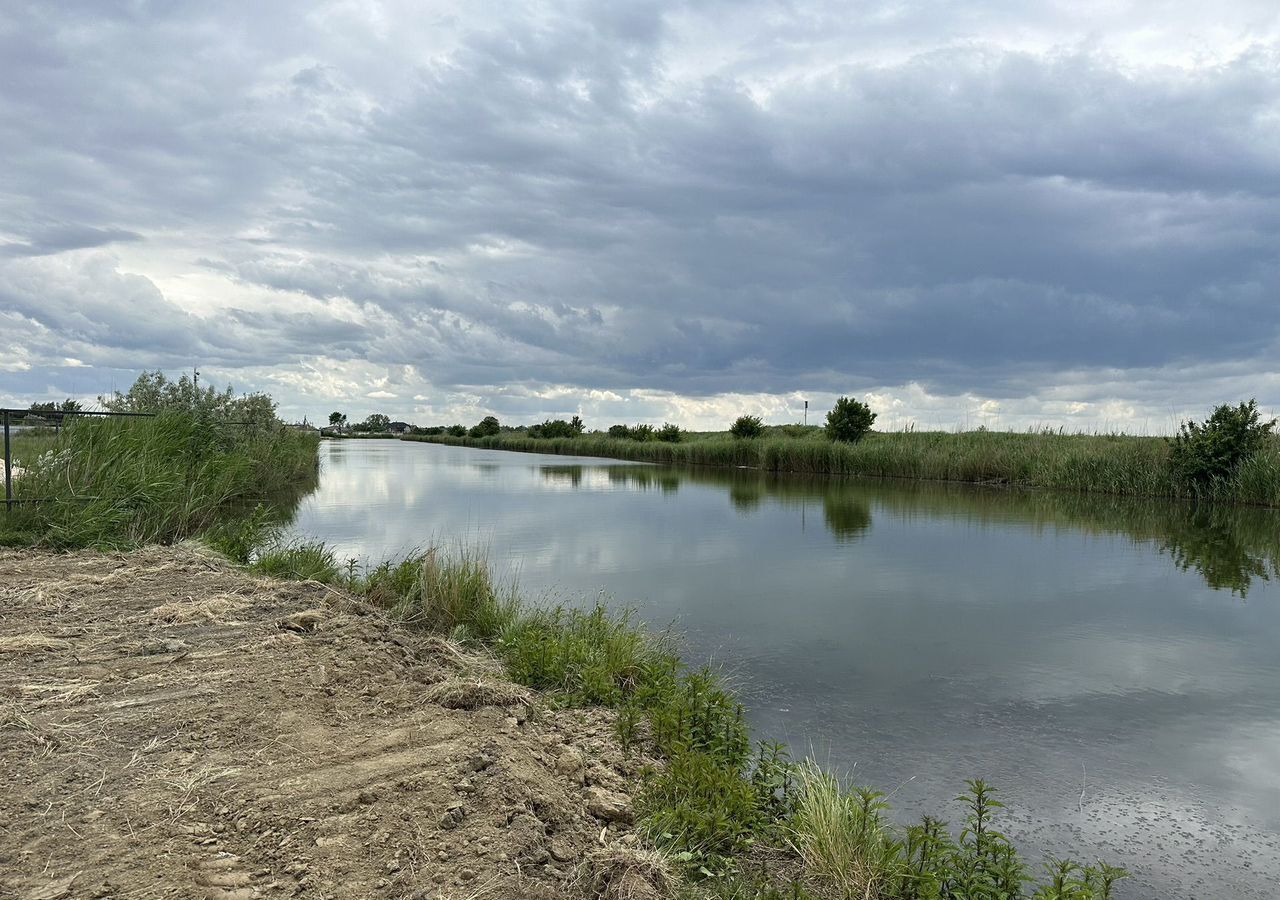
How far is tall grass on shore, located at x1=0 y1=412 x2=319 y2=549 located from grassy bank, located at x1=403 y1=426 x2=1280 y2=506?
23.1m

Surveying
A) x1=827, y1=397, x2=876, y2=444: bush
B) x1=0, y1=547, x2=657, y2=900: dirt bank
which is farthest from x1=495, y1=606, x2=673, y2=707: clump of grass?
x1=827, y1=397, x2=876, y2=444: bush

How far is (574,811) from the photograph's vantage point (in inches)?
139

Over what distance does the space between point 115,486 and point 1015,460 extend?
2540 cm

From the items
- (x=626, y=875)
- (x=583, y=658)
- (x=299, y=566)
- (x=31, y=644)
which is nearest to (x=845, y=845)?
(x=626, y=875)

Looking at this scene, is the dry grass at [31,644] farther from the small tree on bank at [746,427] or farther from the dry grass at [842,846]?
the small tree on bank at [746,427]

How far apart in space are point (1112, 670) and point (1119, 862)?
3458mm

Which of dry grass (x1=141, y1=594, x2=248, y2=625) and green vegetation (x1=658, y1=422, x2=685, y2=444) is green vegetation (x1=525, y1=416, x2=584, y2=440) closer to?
green vegetation (x1=658, y1=422, x2=685, y2=444)

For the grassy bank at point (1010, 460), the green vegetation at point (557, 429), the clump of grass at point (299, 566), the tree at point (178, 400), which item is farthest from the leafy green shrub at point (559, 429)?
the clump of grass at point (299, 566)

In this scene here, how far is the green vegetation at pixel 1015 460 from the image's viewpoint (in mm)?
20500

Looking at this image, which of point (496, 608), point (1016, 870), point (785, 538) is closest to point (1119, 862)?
point (1016, 870)

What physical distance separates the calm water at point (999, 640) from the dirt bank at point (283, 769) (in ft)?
6.17

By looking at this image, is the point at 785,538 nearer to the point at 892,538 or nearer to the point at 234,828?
the point at 892,538

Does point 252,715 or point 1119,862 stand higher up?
point 252,715

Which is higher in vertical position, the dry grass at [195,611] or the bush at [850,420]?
the bush at [850,420]
